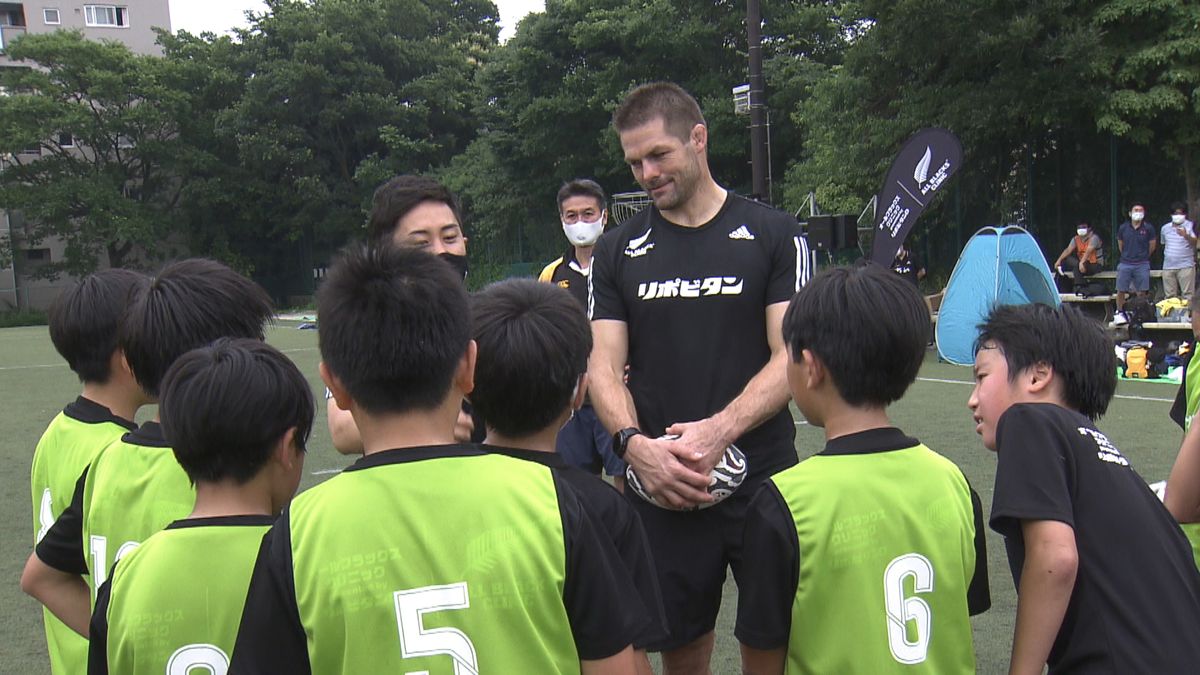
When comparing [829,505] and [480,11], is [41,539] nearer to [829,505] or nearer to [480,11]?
[829,505]

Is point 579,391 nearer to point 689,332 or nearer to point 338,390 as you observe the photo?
point 338,390

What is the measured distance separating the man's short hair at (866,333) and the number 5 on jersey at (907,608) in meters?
0.34

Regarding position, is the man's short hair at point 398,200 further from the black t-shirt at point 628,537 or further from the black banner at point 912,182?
the black banner at point 912,182

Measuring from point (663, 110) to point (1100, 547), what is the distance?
180 cm

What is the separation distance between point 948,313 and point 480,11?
40293 millimetres

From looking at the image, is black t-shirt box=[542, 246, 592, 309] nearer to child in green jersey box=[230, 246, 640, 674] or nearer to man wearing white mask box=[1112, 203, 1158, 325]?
child in green jersey box=[230, 246, 640, 674]

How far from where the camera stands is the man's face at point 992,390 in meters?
2.31

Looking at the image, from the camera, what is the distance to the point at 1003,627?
4484mm

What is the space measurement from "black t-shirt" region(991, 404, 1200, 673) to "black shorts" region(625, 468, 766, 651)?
101 centimetres

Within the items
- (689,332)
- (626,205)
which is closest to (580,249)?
(689,332)

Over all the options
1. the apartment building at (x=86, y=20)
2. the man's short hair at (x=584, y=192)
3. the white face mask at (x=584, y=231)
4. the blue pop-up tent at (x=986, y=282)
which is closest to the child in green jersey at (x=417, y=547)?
the white face mask at (x=584, y=231)

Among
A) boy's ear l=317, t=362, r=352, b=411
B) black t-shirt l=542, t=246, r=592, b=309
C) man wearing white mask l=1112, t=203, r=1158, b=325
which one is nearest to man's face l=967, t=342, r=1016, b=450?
boy's ear l=317, t=362, r=352, b=411

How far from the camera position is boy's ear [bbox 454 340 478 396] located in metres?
1.75

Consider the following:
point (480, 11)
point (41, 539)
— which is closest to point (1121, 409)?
point (41, 539)
